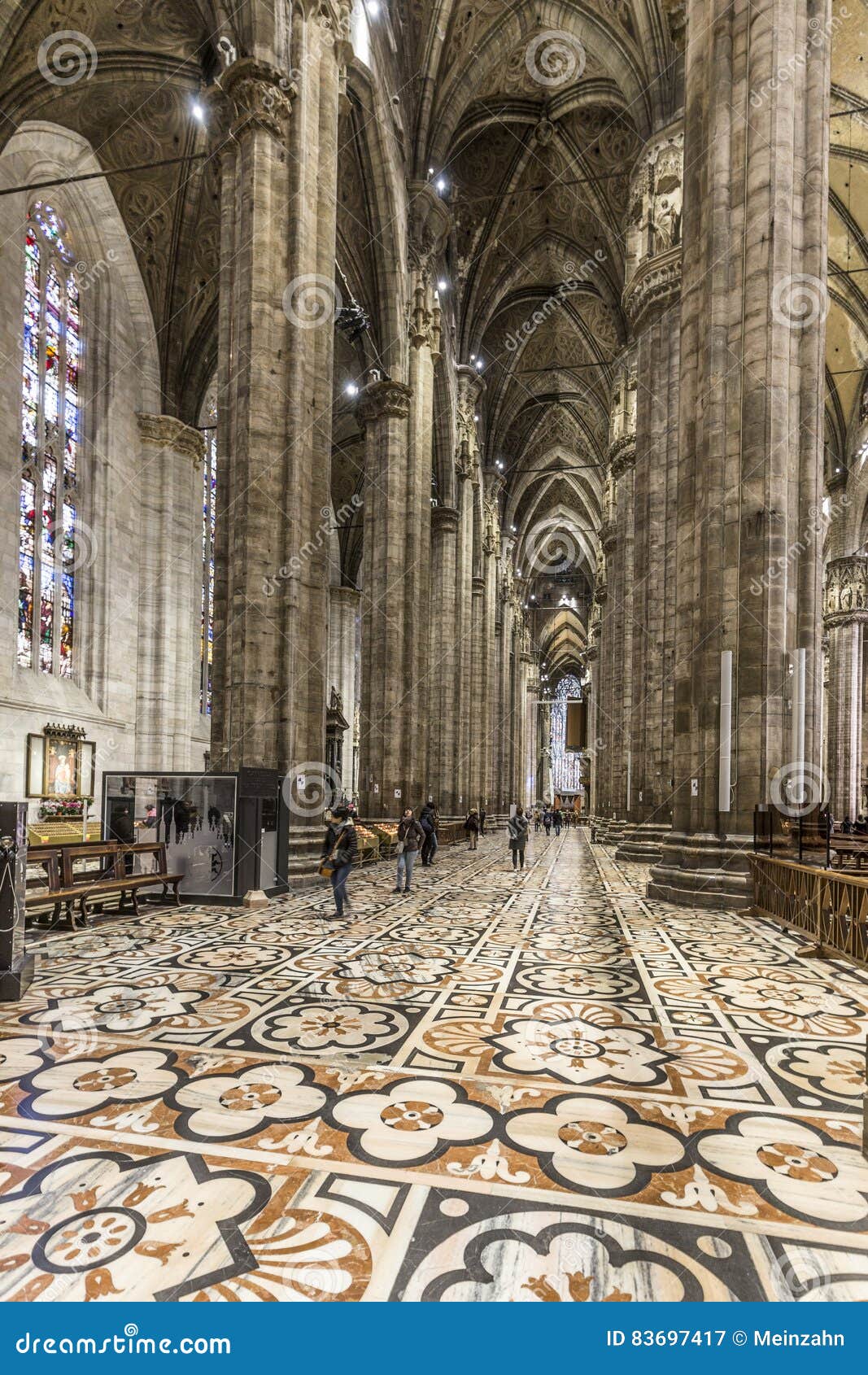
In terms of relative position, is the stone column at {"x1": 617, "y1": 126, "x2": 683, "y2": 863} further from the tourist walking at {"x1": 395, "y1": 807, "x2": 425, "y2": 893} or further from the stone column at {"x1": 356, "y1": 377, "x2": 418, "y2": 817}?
the tourist walking at {"x1": 395, "y1": 807, "x2": 425, "y2": 893}

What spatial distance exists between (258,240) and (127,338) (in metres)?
13.1

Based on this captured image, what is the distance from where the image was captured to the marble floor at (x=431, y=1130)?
2127mm

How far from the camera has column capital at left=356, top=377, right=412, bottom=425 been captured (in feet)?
61.0

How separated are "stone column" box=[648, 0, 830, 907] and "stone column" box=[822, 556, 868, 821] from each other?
93.0 feet

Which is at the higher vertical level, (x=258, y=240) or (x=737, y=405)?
(x=258, y=240)

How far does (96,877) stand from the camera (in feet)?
29.3

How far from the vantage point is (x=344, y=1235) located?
7.41 feet

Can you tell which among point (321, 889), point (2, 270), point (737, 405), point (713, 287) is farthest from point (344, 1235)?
point (2, 270)

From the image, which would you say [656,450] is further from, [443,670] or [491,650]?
[491,650]

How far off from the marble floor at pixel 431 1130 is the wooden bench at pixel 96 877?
1.40 meters

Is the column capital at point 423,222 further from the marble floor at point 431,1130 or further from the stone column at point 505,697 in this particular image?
the stone column at point 505,697

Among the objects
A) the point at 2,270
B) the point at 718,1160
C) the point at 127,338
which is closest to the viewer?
the point at 718,1160

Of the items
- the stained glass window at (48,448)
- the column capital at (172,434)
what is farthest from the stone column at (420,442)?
the stained glass window at (48,448)
